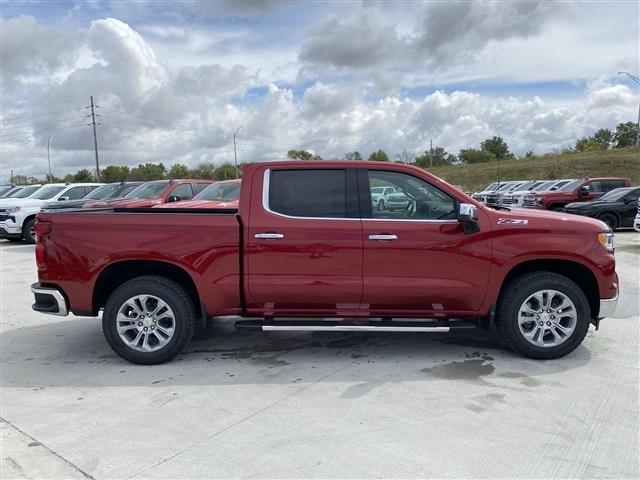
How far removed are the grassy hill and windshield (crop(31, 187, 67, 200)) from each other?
110 ft

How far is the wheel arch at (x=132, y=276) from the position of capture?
5098mm

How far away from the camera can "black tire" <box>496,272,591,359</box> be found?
193 inches

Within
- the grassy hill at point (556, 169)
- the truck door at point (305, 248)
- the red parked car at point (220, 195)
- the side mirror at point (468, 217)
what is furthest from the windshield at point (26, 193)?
the grassy hill at point (556, 169)

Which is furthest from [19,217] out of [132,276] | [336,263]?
[336,263]

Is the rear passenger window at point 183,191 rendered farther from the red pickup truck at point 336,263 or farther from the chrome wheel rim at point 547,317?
the chrome wheel rim at point 547,317

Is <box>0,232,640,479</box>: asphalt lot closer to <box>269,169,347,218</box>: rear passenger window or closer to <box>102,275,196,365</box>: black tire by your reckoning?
<box>102,275,196,365</box>: black tire

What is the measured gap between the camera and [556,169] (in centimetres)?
5200

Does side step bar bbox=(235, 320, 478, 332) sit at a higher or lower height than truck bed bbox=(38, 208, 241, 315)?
lower

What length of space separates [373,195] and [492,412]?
7.01ft

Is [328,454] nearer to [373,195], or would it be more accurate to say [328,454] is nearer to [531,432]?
[531,432]

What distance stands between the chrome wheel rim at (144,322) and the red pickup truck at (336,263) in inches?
0.4

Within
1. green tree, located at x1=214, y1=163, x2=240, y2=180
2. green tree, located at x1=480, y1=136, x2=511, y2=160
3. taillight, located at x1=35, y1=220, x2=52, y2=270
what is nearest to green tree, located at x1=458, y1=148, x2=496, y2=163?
green tree, located at x1=480, y1=136, x2=511, y2=160

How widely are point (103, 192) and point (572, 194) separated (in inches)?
621

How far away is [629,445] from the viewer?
3438 mm
